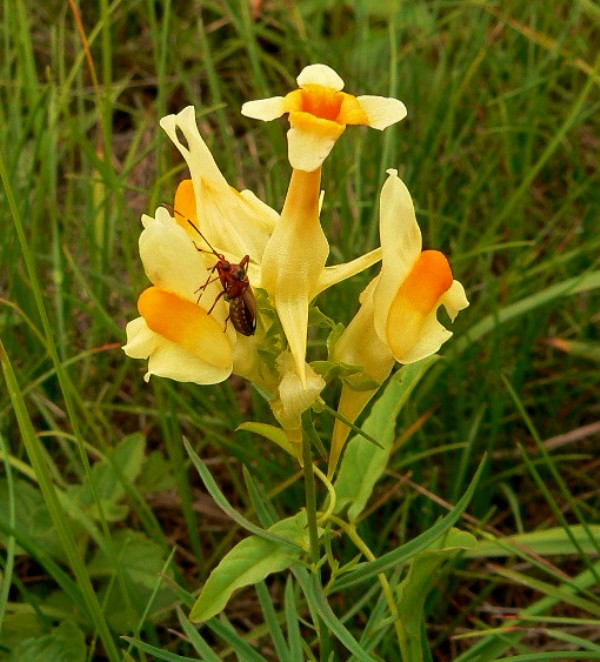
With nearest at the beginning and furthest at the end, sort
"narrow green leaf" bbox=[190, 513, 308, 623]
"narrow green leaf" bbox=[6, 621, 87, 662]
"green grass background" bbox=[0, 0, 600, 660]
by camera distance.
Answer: "narrow green leaf" bbox=[190, 513, 308, 623] → "narrow green leaf" bbox=[6, 621, 87, 662] → "green grass background" bbox=[0, 0, 600, 660]

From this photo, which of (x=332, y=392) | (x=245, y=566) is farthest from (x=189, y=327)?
(x=332, y=392)

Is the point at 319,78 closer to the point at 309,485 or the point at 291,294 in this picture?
the point at 291,294

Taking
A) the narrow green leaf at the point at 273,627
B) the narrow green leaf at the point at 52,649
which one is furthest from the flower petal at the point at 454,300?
the narrow green leaf at the point at 52,649

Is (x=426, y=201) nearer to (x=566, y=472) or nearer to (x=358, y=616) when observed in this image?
(x=566, y=472)

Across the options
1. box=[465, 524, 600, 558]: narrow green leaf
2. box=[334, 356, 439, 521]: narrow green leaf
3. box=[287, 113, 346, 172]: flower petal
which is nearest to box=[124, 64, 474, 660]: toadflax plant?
box=[287, 113, 346, 172]: flower petal

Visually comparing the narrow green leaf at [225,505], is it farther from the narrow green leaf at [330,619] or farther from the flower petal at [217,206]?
the flower petal at [217,206]

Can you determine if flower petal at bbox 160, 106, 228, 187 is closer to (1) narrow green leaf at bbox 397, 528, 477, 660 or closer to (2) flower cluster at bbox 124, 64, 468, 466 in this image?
(2) flower cluster at bbox 124, 64, 468, 466

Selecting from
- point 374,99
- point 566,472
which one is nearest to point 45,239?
point 566,472
